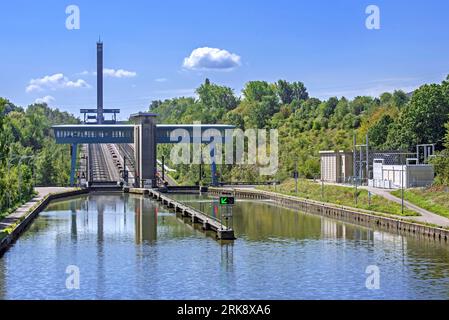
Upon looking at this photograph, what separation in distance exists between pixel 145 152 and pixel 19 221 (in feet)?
187

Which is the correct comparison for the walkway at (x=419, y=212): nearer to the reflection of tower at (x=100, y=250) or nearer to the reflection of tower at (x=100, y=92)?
the reflection of tower at (x=100, y=250)

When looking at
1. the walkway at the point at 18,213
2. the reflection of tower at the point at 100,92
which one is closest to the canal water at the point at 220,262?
the walkway at the point at 18,213

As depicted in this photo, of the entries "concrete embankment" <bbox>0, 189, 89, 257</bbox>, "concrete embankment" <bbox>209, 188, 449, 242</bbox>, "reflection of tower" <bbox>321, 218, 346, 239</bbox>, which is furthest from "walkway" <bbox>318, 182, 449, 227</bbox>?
"concrete embankment" <bbox>0, 189, 89, 257</bbox>

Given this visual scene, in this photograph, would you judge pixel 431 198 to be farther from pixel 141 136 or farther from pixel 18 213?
pixel 141 136

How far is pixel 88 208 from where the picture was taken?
83000mm

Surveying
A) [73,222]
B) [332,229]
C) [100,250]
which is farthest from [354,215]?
[100,250]

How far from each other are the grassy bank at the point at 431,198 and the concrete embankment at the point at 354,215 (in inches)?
172

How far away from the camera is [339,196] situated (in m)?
81.7

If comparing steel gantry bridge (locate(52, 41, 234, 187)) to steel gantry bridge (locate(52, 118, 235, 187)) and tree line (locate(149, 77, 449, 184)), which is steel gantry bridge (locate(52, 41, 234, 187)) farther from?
tree line (locate(149, 77, 449, 184))

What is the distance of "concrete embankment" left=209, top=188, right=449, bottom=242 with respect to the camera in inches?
2079

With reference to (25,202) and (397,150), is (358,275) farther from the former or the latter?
(397,150)

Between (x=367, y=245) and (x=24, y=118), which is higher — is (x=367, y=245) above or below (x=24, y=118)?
below
